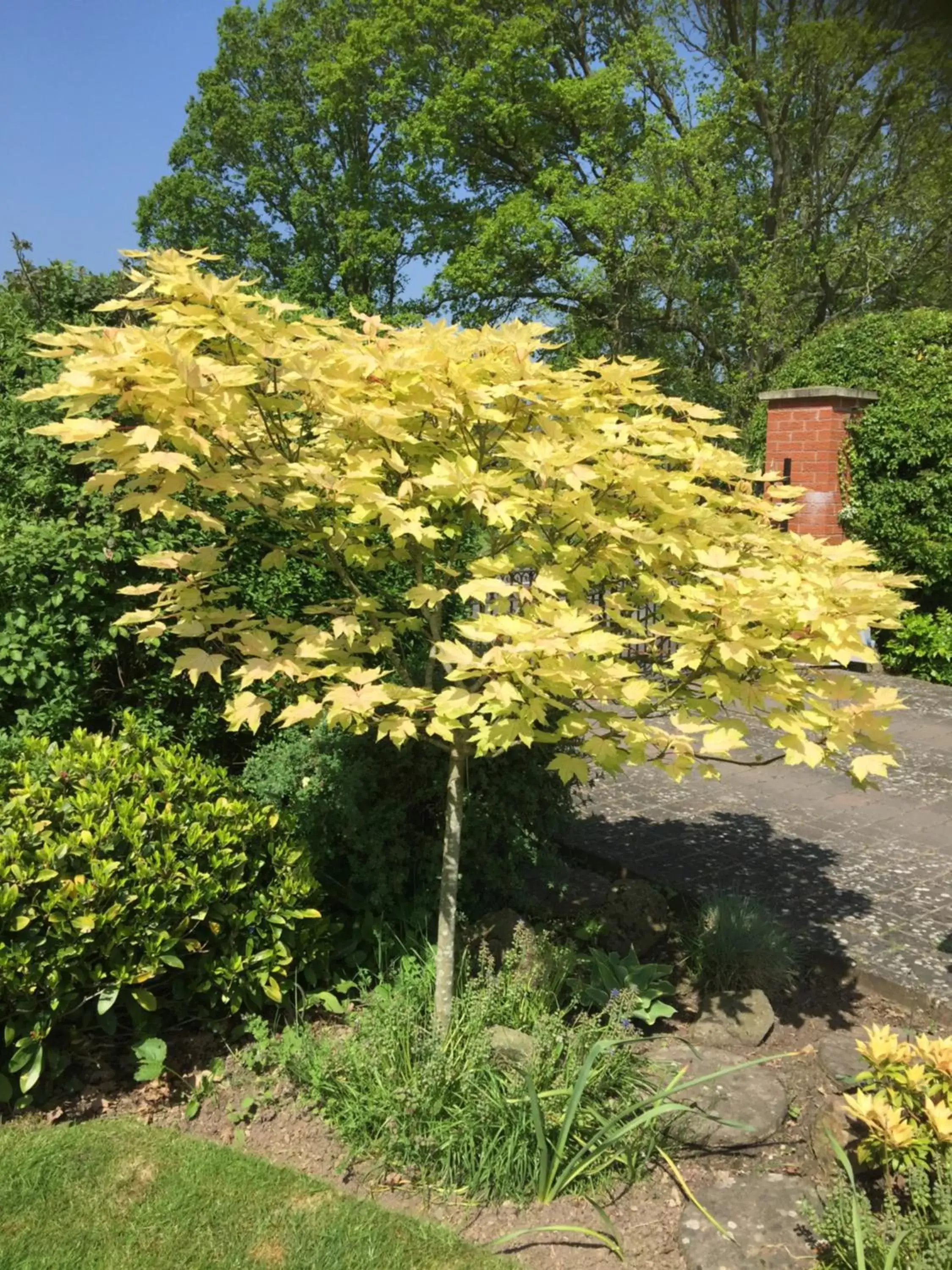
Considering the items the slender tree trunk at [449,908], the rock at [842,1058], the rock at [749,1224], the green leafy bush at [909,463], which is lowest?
the rock at [749,1224]

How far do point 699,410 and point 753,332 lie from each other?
51.6 ft

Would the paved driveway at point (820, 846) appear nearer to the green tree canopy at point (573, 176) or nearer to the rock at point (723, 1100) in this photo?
the rock at point (723, 1100)

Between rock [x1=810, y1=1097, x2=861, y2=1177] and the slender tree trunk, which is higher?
the slender tree trunk

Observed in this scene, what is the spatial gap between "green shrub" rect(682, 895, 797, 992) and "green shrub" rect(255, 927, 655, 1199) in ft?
2.00

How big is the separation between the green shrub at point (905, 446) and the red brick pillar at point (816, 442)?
151mm

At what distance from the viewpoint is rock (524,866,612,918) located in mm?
3908

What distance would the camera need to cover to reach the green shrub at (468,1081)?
8.43ft

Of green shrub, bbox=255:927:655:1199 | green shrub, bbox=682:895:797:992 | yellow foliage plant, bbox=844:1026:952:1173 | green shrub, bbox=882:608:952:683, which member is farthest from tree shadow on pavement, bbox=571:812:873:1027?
green shrub, bbox=882:608:952:683

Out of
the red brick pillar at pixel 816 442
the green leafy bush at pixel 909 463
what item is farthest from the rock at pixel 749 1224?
the red brick pillar at pixel 816 442

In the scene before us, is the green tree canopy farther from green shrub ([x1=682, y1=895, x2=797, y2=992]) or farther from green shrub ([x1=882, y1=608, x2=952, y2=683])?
green shrub ([x1=682, y1=895, x2=797, y2=992])

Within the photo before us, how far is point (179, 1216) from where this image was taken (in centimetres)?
238

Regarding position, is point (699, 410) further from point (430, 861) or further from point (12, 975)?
point (12, 975)

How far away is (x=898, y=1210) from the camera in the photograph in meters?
2.27

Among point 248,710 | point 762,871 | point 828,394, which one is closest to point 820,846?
point 762,871
